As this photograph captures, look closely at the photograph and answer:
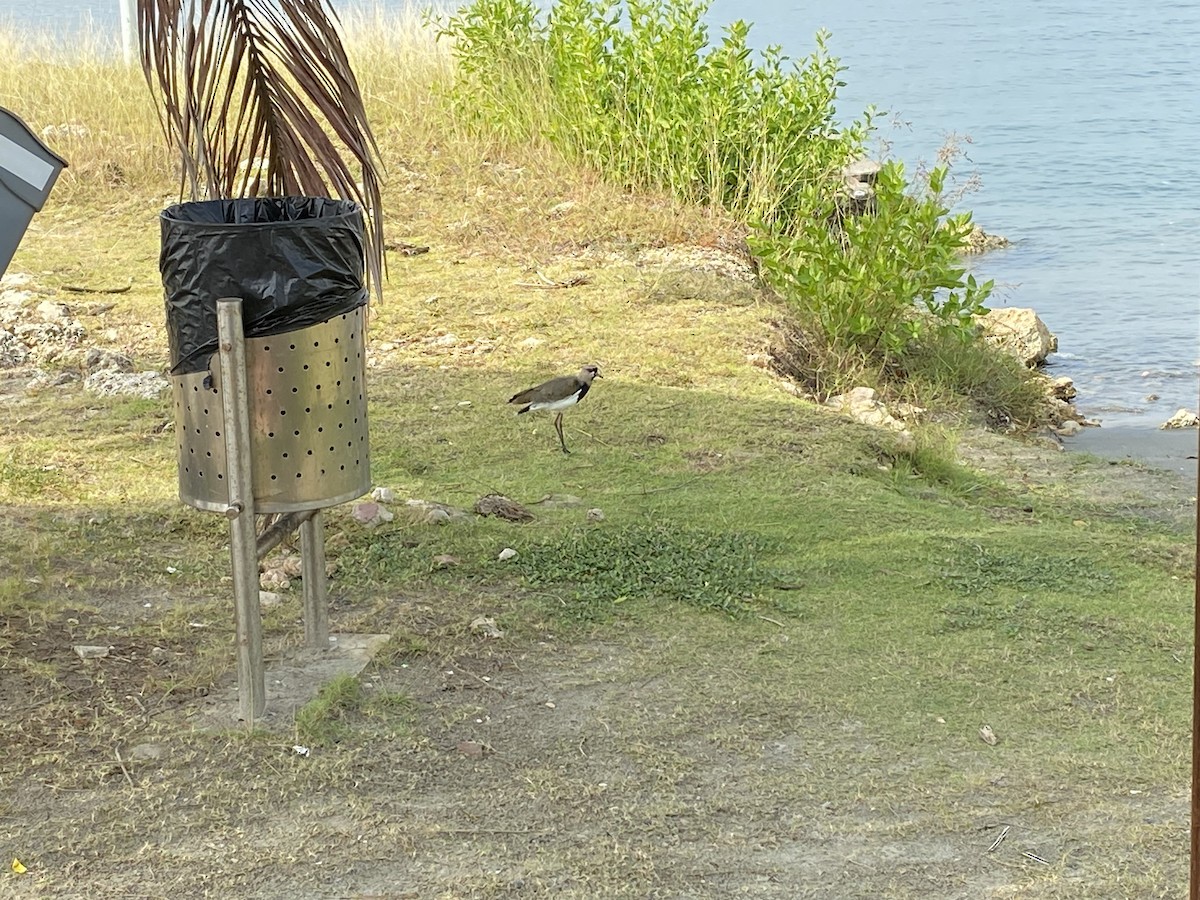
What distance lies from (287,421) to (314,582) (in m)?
0.65

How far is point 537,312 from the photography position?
7762 mm

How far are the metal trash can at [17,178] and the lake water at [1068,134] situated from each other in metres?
5.37

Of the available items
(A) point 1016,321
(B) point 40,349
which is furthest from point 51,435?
(A) point 1016,321

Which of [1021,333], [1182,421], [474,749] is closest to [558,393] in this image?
[474,749]

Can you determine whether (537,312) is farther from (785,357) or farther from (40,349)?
(40,349)

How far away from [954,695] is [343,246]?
1.93 meters

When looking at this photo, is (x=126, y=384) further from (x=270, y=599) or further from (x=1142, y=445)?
(x=1142, y=445)

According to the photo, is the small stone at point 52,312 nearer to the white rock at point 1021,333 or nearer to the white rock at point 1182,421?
the white rock at point 1021,333

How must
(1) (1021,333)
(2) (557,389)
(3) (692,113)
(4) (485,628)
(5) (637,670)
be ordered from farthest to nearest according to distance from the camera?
1. (1) (1021,333)
2. (3) (692,113)
3. (2) (557,389)
4. (4) (485,628)
5. (5) (637,670)

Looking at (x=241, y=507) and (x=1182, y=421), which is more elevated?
(x=241, y=507)

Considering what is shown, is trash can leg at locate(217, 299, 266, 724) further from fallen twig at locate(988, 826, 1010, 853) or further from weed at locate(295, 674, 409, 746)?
fallen twig at locate(988, 826, 1010, 853)

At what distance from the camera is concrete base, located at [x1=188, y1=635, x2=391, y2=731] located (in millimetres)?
3506

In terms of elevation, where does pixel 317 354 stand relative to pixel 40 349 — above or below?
above

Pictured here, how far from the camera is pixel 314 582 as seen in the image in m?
3.78
